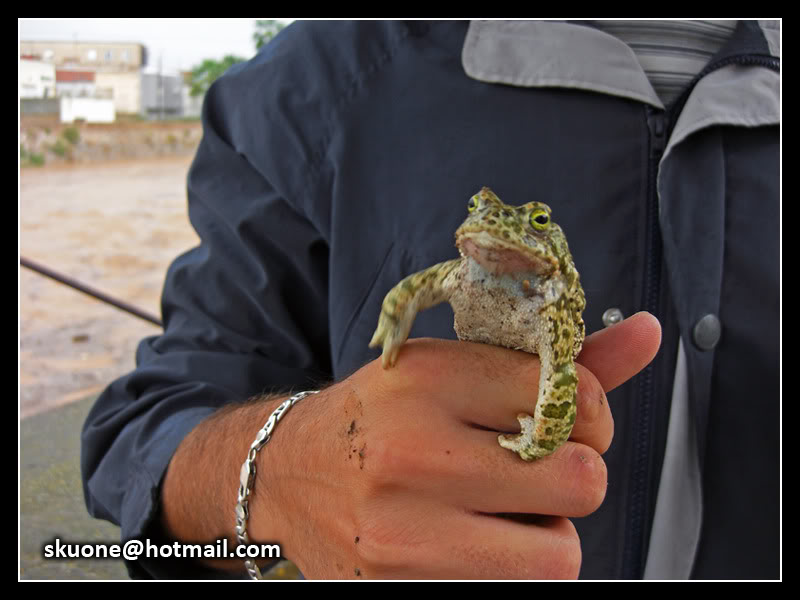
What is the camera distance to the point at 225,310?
1184 mm

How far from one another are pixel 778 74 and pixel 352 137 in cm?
62

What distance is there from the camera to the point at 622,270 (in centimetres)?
99

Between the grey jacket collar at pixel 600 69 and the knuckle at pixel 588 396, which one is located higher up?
the grey jacket collar at pixel 600 69

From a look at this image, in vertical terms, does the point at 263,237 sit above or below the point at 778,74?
below

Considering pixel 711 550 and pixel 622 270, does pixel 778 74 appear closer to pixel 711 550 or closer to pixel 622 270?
pixel 622 270

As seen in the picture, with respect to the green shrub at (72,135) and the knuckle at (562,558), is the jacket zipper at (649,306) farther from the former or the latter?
the green shrub at (72,135)

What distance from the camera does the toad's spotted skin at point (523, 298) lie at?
576 millimetres

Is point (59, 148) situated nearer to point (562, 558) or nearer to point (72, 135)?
point (72, 135)

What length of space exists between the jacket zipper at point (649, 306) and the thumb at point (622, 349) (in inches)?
12.6

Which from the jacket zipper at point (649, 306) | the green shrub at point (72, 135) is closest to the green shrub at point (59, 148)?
the green shrub at point (72, 135)

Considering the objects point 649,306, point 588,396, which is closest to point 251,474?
point 588,396

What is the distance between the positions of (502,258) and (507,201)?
0.45 metres
